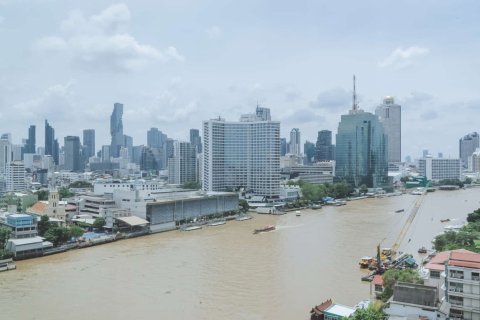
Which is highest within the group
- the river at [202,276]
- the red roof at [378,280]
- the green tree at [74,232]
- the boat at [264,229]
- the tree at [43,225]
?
the tree at [43,225]

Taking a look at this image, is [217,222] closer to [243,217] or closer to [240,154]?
[243,217]

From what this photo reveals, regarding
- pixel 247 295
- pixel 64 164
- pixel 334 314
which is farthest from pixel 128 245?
pixel 64 164

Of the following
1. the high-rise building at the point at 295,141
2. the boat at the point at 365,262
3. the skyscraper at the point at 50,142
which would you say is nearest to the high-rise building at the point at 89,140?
the skyscraper at the point at 50,142

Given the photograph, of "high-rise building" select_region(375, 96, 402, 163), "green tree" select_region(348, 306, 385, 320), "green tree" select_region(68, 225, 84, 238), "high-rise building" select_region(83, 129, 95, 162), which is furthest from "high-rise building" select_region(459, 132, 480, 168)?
"green tree" select_region(348, 306, 385, 320)

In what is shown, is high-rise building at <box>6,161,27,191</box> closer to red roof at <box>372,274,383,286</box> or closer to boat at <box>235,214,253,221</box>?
boat at <box>235,214,253,221</box>

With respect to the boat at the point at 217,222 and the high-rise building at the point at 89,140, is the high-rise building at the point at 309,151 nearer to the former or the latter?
the high-rise building at the point at 89,140

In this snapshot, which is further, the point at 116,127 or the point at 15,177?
the point at 116,127

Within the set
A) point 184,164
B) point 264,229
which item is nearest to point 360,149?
point 184,164
